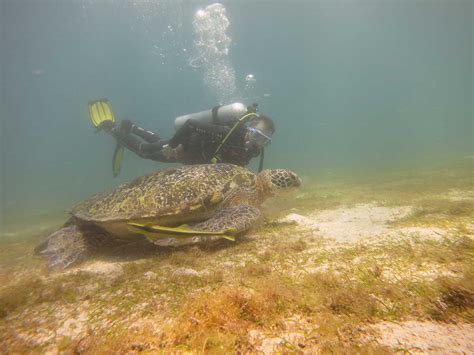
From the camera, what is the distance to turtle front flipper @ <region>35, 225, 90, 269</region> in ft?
11.6

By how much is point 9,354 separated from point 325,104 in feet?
536

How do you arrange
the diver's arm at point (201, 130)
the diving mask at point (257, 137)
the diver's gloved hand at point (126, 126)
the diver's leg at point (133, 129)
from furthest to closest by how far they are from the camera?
the diver's gloved hand at point (126, 126)
the diver's leg at point (133, 129)
the diver's arm at point (201, 130)
the diving mask at point (257, 137)

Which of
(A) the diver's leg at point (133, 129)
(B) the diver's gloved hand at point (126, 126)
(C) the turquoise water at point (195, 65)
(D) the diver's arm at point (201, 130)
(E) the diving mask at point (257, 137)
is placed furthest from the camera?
(C) the turquoise water at point (195, 65)

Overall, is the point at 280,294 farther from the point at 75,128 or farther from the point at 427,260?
the point at 75,128

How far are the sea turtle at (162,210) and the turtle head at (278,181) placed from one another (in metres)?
0.52

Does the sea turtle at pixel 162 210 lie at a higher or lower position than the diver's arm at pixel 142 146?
lower

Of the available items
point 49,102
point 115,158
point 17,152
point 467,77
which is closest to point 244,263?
point 115,158

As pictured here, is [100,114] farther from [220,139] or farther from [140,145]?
[220,139]

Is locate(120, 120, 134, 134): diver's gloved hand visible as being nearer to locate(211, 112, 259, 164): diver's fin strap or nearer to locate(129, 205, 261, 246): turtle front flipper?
locate(211, 112, 259, 164): diver's fin strap

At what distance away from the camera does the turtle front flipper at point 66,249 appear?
3.52 m

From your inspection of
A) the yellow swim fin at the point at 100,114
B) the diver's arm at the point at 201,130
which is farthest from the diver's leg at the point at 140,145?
the diver's arm at the point at 201,130

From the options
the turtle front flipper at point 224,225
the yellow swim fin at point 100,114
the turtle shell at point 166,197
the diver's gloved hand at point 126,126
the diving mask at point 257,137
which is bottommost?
the turtle front flipper at point 224,225

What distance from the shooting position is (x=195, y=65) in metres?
64.4

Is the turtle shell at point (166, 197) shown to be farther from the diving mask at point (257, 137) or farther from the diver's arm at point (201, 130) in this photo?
the diver's arm at point (201, 130)
